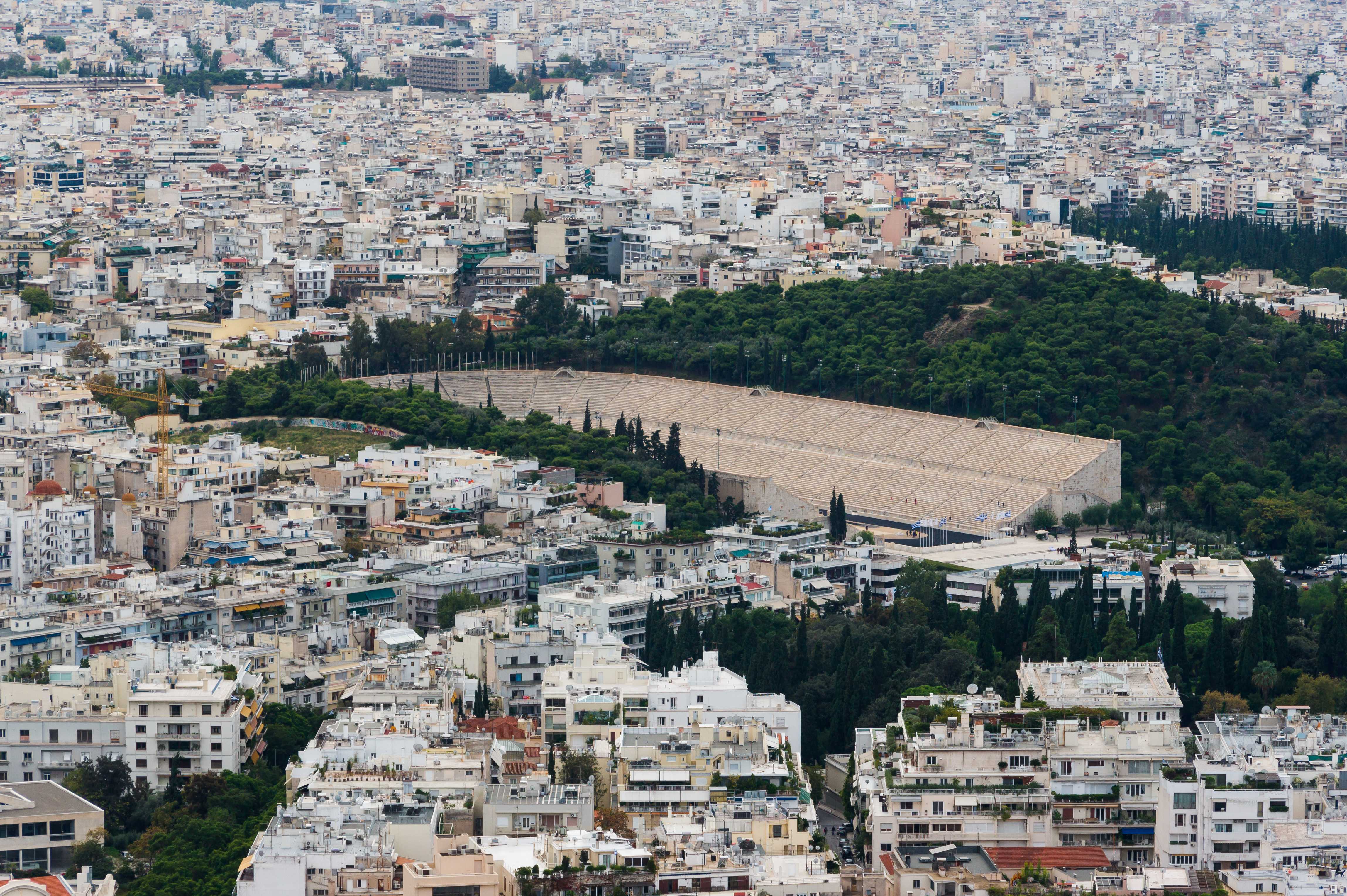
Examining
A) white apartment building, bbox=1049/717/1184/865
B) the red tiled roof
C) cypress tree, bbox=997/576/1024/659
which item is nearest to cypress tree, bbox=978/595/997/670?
cypress tree, bbox=997/576/1024/659

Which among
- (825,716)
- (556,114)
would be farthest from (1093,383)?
(556,114)

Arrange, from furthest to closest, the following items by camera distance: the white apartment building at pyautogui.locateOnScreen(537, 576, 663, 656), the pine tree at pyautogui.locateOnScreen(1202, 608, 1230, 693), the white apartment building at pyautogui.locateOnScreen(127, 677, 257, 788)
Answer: the white apartment building at pyautogui.locateOnScreen(537, 576, 663, 656), the pine tree at pyautogui.locateOnScreen(1202, 608, 1230, 693), the white apartment building at pyautogui.locateOnScreen(127, 677, 257, 788)

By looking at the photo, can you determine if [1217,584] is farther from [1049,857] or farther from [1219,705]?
[1049,857]

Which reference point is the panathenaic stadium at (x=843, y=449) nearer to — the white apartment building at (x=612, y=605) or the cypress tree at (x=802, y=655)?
the white apartment building at (x=612, y=605)

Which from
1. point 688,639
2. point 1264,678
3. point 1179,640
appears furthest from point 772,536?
point 1264,678

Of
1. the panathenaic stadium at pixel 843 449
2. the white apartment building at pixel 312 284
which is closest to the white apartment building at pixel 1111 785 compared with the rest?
the panathenaic stadium at pixel 843 449

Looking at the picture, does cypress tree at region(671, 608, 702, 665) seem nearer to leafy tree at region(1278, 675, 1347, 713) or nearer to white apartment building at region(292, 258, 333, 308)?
leafy tree at region(1278, 675, 1347, 713)

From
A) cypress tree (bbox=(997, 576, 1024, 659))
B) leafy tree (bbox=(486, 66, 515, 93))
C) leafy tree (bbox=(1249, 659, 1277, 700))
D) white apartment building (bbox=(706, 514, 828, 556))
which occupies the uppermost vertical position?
leafy tree (bbox=(1249, 659, 1277, 700))
